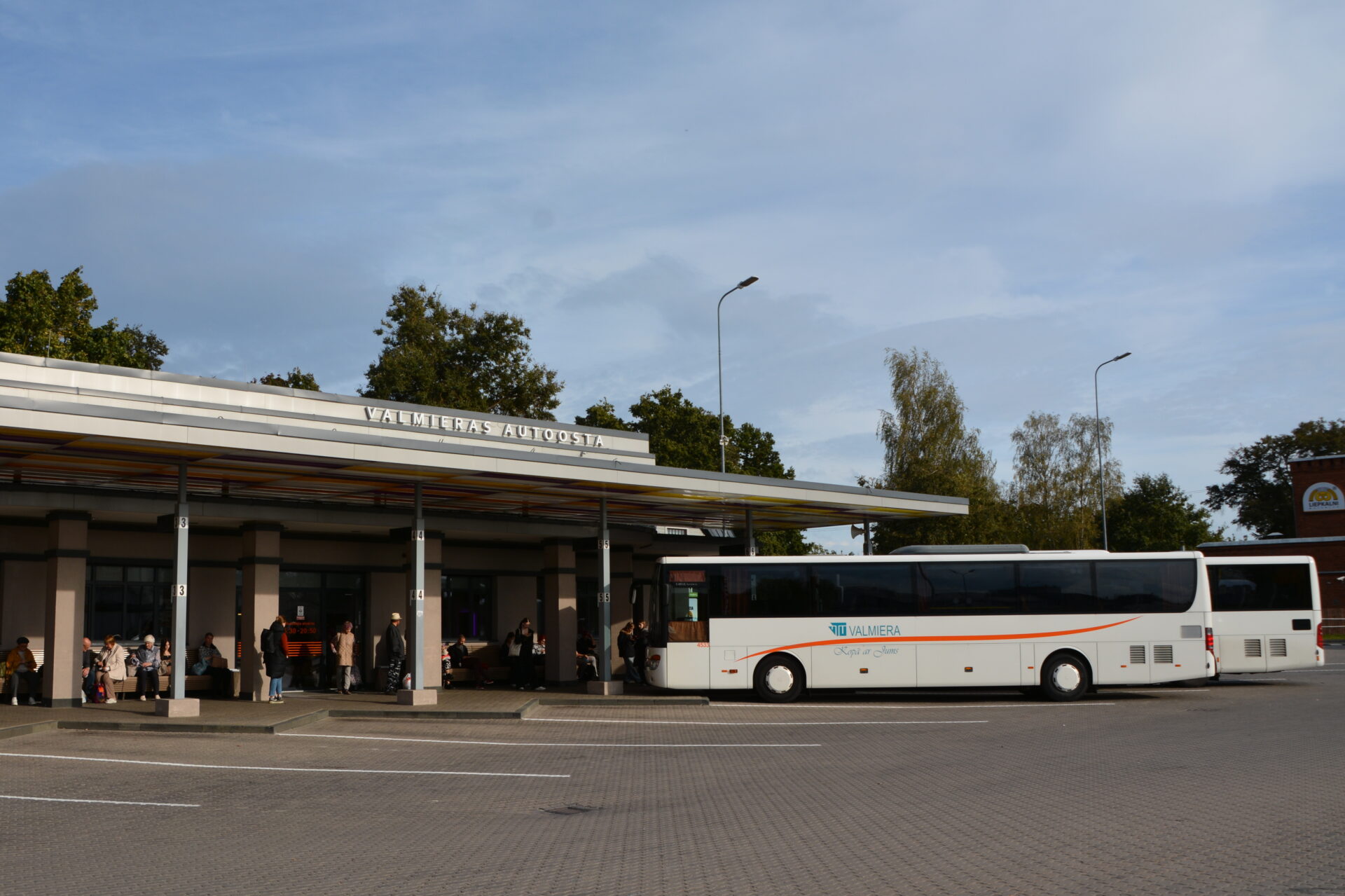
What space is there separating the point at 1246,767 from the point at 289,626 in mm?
18639

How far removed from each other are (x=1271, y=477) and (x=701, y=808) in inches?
3174

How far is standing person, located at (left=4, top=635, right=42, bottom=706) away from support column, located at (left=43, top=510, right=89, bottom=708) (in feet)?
0.87

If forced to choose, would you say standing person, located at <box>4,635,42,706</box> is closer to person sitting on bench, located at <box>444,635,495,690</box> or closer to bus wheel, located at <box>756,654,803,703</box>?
person sitting on bench, located at <box>444,635,495,690</box>

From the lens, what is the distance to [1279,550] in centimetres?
5538

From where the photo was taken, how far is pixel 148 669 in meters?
21.5

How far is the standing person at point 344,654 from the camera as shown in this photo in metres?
23.7

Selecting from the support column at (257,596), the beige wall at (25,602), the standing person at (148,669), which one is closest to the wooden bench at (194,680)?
the support column at (257,596)

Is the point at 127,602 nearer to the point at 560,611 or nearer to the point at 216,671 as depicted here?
the point at 216,671

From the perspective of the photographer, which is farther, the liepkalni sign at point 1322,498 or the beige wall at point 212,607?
the liepkalni sign at point 1322,498

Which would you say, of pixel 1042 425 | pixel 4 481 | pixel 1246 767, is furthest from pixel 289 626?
pixel 1042 425

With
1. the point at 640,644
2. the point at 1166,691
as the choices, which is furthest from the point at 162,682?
the point at 1166,691

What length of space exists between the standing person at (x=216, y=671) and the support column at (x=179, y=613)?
448 centimetres

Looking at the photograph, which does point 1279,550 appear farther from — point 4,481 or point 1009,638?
point 4,481

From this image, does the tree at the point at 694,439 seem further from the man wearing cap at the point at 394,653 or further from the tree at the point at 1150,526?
the man wearing cap at the point at 394,653
